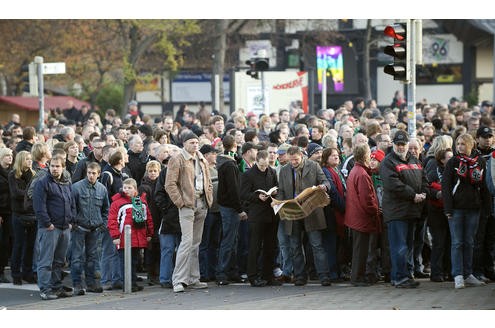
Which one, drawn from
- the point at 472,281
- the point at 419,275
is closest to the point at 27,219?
the point at 419,275

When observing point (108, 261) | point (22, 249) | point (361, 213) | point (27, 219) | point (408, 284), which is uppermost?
point (361, 213)

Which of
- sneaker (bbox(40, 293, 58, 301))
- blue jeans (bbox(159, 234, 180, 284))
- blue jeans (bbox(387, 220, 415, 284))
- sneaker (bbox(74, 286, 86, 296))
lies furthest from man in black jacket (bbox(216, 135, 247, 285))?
sneaker (bbox(40, 293, 58, 301))

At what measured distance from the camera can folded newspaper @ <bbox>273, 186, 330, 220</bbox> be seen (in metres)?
15.5

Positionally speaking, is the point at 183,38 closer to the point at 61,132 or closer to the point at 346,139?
the point at 61,132

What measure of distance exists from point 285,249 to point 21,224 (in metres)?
3.66

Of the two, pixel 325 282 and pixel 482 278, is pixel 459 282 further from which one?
pixel 325 282

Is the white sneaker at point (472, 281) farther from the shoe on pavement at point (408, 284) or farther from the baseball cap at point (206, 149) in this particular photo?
the baseball cap at point (206, 149)

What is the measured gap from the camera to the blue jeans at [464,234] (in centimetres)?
1502

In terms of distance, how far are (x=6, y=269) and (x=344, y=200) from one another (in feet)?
18.6

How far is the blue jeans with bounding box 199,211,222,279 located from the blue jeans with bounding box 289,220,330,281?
1268 millimetres

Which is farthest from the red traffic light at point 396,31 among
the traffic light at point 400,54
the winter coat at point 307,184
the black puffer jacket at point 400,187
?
the winter coat at point 307,184

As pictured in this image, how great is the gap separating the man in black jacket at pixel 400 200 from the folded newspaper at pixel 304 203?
32.8 inches

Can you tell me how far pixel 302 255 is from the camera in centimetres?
1579

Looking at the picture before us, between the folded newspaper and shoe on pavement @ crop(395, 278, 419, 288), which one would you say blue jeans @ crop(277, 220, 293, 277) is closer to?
the folded newspaper
